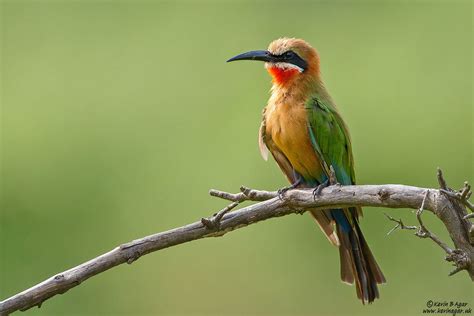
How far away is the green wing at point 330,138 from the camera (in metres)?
3.71

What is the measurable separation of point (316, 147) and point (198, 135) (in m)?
3.19

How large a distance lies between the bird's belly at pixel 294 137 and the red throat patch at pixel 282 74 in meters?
0.18

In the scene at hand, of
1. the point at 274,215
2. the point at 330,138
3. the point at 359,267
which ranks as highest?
the point at 330,138

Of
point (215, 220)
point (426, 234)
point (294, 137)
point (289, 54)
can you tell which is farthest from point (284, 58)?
point (426, 234)

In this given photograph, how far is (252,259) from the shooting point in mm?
6105

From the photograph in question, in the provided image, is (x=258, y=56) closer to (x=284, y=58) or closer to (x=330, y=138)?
(x=284, y=58)

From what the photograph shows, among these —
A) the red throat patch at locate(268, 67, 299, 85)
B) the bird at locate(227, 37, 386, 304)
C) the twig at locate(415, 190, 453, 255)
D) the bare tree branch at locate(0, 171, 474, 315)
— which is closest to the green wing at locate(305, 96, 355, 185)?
the bird at locate(227, 37, 386, 304)

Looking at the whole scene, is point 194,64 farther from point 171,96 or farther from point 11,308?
point 11,308

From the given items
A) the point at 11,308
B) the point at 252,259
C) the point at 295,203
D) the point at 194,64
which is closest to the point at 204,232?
the point at 295,203

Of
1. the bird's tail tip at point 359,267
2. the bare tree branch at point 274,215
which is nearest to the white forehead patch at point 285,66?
the bird's tail tip at point 359,267

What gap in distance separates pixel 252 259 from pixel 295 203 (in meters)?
3.05

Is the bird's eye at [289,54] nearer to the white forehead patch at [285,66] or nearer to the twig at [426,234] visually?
the white forehead patch at [285,66]

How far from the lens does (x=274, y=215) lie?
10.2 ft

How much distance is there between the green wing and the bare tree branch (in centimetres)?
60
